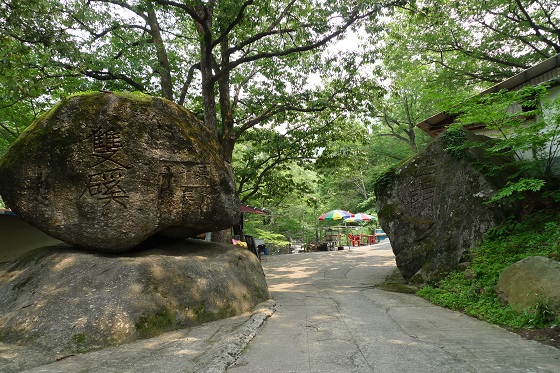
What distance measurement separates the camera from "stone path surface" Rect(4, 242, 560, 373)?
3.84 m

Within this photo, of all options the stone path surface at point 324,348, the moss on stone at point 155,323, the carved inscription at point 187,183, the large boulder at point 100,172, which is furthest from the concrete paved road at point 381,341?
the large boulder at point 100,172

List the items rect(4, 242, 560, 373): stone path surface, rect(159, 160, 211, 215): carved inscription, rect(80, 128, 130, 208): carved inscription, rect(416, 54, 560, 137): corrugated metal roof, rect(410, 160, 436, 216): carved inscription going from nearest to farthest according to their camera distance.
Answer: rect(4, 242, 560, 373): stone path surface
rect(80, 128, 130, 208): carved inscription
rect(159, 160, 211, 215): carved inscription
rect(410, 160, 436, 216): carved inscription
rect(416, 54, 560, 137): corrugated metal roof

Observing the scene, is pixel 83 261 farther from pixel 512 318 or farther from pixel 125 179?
pixel 512 318

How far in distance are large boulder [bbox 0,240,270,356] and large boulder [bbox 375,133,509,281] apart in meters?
4.45

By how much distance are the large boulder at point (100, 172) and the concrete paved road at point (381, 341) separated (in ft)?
9.50

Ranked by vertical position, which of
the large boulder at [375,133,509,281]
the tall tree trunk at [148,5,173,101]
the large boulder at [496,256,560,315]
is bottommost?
the large boulder at [496,256,560,315]

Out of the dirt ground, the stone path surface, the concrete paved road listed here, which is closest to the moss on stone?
the stone path surface

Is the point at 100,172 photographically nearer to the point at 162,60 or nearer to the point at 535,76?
the point at 162,60

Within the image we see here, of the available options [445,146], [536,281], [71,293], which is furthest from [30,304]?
[445,146]

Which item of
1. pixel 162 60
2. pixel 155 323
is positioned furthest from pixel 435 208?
pixel 162 60

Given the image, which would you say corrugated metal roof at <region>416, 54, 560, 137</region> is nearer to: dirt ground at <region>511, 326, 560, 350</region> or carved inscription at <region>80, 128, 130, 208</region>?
dirt ground at <region>511, 326, 560, 350</region>

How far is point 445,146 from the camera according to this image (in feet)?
28.1

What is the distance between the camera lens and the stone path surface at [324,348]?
3.84m

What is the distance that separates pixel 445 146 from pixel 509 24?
9529 millimetres
